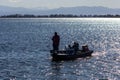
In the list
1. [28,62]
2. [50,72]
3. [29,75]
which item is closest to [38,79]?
[29,75]

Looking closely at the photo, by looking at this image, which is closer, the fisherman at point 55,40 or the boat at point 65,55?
the fisherman at point 55,40

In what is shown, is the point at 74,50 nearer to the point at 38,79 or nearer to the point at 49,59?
the point at 49,59

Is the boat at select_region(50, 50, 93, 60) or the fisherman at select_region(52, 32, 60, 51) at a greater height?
the fisherman at select_region(52, 32, 60, 51)

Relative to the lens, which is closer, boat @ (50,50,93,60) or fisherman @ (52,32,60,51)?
fisherman @ (52,32,60,51)

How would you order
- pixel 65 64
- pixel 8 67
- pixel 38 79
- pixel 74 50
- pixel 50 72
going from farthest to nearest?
pixel 74 50
pixel 65 64
pixel 8 67
pixel 50 72
pixel 38 79

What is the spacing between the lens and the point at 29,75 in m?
36.6

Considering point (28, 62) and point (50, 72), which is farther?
point (28, 62)

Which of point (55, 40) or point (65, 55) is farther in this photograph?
point (65, 55)

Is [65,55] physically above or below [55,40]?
below

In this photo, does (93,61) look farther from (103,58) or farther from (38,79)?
(38,79)

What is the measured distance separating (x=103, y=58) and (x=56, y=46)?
639cm

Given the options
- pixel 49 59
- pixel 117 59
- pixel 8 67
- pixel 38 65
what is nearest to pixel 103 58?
pixel 117 59

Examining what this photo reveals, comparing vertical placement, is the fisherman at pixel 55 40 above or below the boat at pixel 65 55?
above

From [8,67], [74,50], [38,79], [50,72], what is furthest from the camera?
[74,50]
